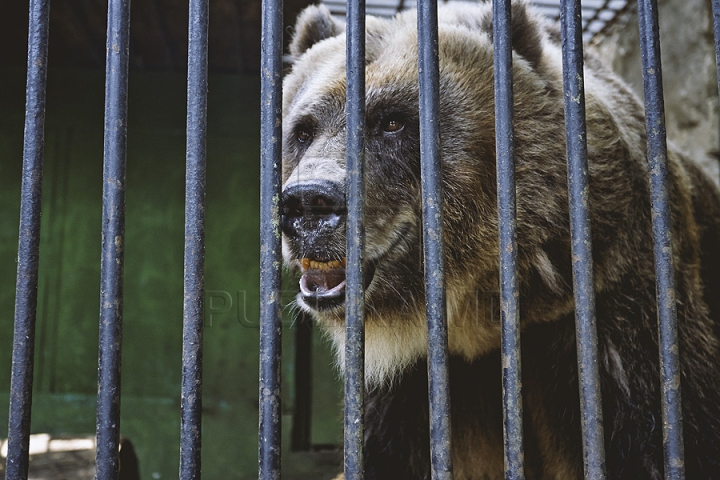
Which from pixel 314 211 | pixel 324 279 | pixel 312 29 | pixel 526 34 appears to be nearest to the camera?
pixel 314 211

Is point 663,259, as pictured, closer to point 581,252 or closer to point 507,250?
point 581,252

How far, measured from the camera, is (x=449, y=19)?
106 inches

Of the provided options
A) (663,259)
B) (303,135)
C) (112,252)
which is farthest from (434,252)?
(303,135)

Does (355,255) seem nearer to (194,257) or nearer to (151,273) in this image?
(194,257)

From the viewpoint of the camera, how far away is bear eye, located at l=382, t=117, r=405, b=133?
2.23 metres

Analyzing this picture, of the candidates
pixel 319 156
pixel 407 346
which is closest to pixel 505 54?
pixel 319 156

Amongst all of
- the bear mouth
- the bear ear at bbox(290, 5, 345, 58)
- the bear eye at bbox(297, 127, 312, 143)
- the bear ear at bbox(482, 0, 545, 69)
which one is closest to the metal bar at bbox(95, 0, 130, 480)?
the bear mouth

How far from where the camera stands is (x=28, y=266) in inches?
48.8

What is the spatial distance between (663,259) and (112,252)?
1124mm

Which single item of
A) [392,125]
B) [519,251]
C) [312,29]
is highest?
[312,29]

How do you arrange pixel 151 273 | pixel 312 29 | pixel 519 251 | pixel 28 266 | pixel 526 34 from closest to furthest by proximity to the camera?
pixel 28 266, pixel 519 251, pixel 526 34, pixel 312 29, pixel 151 273

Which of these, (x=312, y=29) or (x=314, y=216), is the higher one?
(x=312, y=29)

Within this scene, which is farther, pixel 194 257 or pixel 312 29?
pixel 312 29

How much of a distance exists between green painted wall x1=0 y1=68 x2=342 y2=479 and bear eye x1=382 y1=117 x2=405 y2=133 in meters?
3.80
